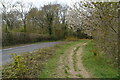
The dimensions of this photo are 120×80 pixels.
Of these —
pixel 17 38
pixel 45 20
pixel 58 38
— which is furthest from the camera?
pixel 45 20

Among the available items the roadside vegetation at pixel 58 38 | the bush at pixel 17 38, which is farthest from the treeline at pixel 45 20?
the bush at pixel 17 38

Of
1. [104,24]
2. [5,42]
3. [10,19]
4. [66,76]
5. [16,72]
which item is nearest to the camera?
[104,24]

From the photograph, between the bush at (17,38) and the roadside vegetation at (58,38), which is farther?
the bush at (17,38)

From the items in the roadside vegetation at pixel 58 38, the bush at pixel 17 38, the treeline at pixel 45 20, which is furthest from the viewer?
the treeline at pixel 45 20

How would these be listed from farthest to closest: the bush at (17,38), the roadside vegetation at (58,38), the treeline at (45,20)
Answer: the treeline at (45,20) → the bush at (17,38) → the roadside vegetation at (58,38)

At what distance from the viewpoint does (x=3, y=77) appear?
4578 mm

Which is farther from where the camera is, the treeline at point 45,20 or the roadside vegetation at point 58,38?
the treeline at point 45,20

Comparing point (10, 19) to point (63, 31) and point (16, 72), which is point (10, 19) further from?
point (16, 72)

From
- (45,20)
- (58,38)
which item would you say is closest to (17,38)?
(58,38)

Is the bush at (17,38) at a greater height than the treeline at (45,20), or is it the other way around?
the treeline at (45,20)

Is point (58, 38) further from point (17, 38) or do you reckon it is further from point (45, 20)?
point (17, 38)

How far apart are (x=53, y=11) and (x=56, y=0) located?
396 centimetres

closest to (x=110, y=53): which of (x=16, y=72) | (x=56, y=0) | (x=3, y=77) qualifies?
(x=16, y=72)

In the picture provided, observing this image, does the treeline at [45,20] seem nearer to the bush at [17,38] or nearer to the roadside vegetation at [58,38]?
the roadside vegetation at [58,38]
